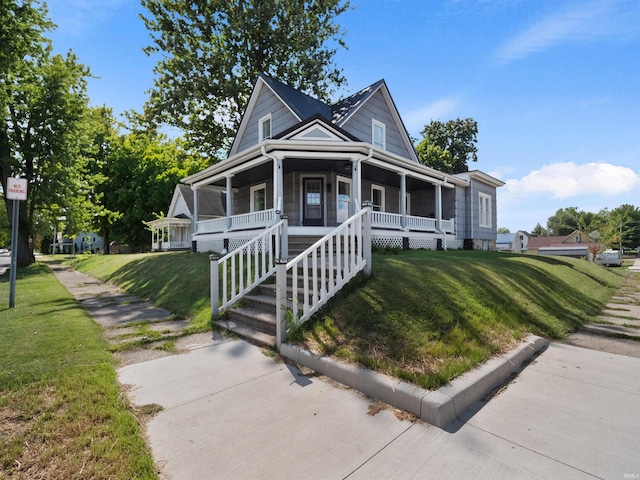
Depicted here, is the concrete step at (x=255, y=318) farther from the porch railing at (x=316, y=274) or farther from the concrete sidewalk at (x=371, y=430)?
the concrete sidewalk at (x=371, y=430)

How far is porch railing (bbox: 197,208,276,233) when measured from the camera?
11.3 metres

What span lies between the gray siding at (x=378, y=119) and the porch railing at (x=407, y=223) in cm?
428

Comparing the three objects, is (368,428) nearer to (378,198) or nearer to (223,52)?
(378,198)

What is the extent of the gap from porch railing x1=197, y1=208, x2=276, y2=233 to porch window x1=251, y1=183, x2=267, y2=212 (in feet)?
6.39

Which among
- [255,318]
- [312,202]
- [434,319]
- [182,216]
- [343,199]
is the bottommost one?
[255,318]

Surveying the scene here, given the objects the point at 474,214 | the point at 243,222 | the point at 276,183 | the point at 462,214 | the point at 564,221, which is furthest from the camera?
the point at 564,221

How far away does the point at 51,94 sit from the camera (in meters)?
16.1

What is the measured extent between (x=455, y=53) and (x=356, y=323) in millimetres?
9033

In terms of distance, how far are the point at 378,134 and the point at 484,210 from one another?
23.9 feet

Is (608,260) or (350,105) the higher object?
(350,105)

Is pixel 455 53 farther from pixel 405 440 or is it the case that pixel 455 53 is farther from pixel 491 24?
pixel 405 440

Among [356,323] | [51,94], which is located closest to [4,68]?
[51,94]

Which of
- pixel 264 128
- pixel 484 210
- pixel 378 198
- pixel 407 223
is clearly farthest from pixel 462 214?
pixel 264 128

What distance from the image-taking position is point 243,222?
12.5 metres
